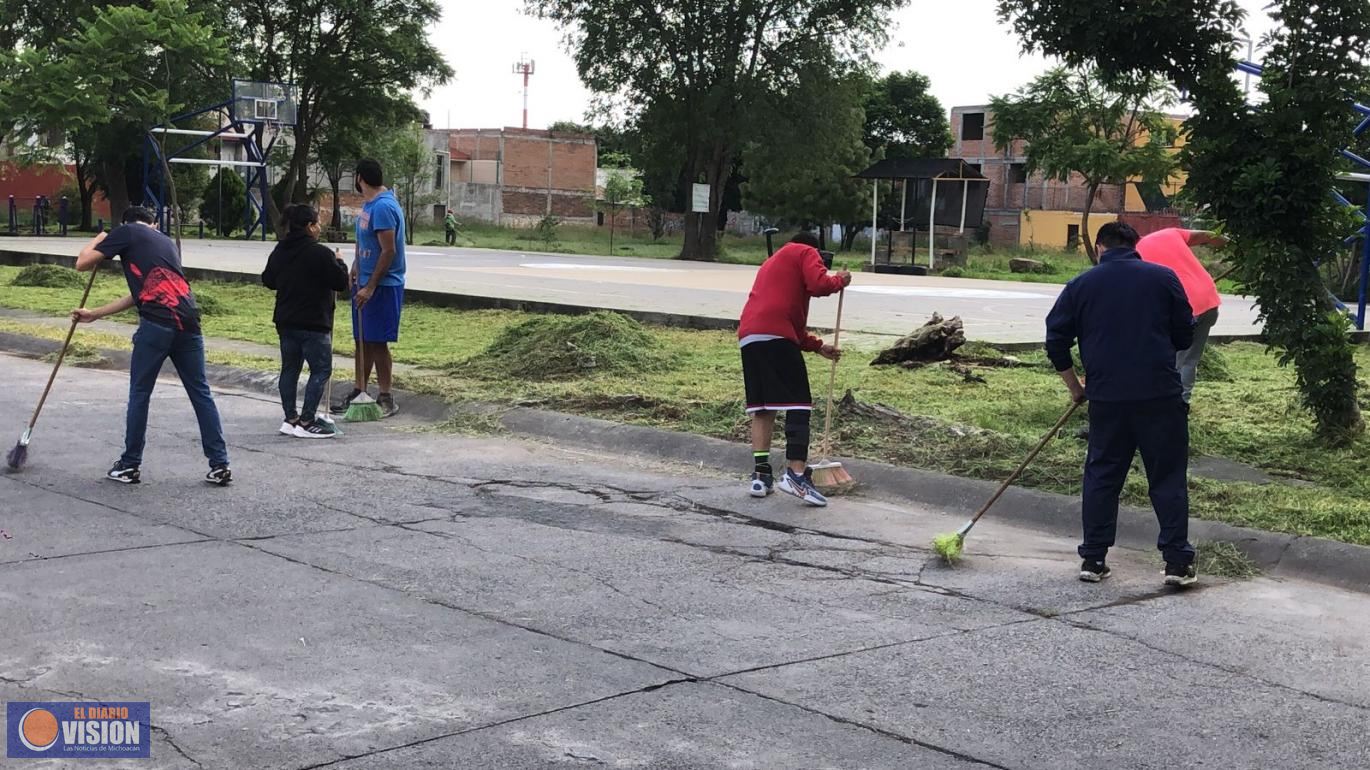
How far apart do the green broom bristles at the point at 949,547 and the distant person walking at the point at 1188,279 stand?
2.94m

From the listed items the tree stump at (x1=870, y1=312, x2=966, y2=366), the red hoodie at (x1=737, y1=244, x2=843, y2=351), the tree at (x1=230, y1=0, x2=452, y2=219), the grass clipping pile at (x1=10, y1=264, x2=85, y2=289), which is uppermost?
the tree at (x1=230, y1=0, x2=452, y2=219)

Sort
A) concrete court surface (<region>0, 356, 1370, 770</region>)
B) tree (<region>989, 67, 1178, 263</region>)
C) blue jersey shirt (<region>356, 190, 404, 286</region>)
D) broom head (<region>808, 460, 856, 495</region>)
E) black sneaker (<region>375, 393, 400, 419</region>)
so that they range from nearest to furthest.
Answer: concrete court surface (<region>0, 356, 1370, 770</region>), broom head (<region>808, 460, 856, 495</region>), blue jersey shirt (<region>356, 190, 404, 286</region>), black sneaker (<region>375, 393, 400, 419</region>), tree (<region>989, 67, 1178, 263</region>)

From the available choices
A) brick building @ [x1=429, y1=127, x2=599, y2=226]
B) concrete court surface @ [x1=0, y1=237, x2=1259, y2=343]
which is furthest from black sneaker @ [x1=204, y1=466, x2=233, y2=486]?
brick building @ [x1=429, y1=127, x2=599, y2=226]

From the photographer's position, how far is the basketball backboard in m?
45.2

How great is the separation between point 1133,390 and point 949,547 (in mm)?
1180

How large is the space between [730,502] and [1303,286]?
4134 mm

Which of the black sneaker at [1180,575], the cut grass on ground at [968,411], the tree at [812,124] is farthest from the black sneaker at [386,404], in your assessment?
the tree at [812,124]

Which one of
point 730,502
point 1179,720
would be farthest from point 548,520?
point 1179,720

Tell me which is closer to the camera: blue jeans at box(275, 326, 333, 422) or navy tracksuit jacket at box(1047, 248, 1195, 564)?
navy tracksuit jacket at box(1047, 248, 1195, 564)

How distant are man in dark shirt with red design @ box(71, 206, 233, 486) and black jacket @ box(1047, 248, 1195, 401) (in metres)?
5.04

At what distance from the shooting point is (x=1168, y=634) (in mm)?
6227

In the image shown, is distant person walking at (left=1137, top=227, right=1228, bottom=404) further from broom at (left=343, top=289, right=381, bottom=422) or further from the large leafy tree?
the large leafy tree

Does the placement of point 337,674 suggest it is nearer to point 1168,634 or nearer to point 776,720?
point 776,720

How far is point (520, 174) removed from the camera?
89250 mm
